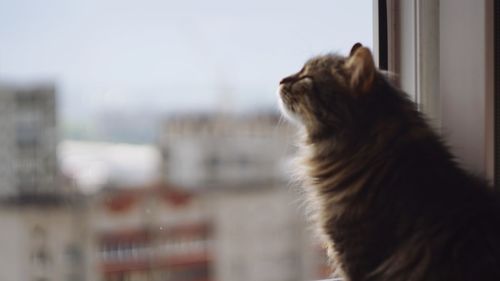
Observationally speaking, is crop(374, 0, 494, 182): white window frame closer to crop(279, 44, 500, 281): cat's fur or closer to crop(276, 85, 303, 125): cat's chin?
crop(279, 44, 500, 281): cat's fur

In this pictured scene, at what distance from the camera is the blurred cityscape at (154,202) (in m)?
1.17

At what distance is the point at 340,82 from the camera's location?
3.72 ft

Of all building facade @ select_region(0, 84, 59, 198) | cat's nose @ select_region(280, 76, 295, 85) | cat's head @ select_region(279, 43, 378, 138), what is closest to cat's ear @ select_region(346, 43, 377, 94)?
cat's head @ select_region(279, 43, 378, 138)

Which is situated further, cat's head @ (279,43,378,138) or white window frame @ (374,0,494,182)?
white window frame @ (374,0,494,182)

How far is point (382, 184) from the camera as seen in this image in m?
1.08

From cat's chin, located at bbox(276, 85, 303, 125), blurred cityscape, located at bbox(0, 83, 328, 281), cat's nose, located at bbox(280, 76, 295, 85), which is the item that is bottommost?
blurred cityscape, located at bbox(0, 83, 328, 281)

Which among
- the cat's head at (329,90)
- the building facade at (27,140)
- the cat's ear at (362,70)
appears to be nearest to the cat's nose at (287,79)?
the cat's head at (329,90)

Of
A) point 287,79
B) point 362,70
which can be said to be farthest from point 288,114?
point 362,70

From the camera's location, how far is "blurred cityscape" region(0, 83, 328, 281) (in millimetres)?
1167

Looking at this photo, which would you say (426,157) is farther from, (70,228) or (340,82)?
(70,228)

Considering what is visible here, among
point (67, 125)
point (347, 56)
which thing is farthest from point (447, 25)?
point (67, 125)

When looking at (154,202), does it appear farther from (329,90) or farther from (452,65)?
(452,65)

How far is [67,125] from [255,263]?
608mm

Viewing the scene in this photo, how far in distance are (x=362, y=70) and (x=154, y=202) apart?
546 millimetres
